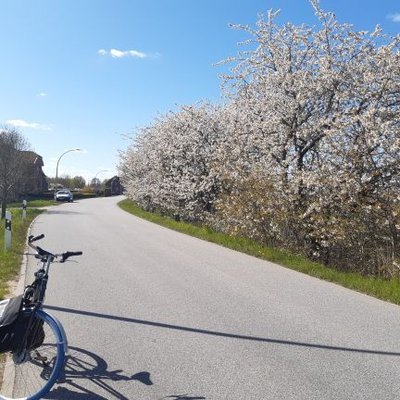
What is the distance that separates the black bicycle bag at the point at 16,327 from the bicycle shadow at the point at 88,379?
449 mm

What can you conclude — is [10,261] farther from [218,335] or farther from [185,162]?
[185,162]

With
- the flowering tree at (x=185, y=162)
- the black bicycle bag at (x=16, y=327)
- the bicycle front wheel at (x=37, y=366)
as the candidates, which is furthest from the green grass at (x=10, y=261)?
the flowering tree at (x=185, y=162)

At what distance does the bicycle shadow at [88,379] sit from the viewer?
394cm

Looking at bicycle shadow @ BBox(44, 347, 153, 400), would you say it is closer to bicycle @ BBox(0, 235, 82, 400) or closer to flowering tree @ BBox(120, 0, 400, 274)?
bicycle @ BBox(0, 235, 82, 400)

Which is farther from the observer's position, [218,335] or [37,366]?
[218,335]

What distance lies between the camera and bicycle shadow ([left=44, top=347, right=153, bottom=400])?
3939 mm

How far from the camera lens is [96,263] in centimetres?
1069

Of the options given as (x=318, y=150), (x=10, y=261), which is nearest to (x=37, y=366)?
(x=10, y=261)

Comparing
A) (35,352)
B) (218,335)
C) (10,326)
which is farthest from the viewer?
(218,335)

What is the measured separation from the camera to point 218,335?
5.51 m

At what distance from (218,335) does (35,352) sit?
2.04 metres

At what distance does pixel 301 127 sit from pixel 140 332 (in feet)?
28.9

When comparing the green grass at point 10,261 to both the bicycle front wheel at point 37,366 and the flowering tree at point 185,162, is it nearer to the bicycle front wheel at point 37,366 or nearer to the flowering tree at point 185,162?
the bicycle front wheel at point 37,366

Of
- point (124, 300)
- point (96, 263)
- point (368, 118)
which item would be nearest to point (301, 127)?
point (368, 118)
